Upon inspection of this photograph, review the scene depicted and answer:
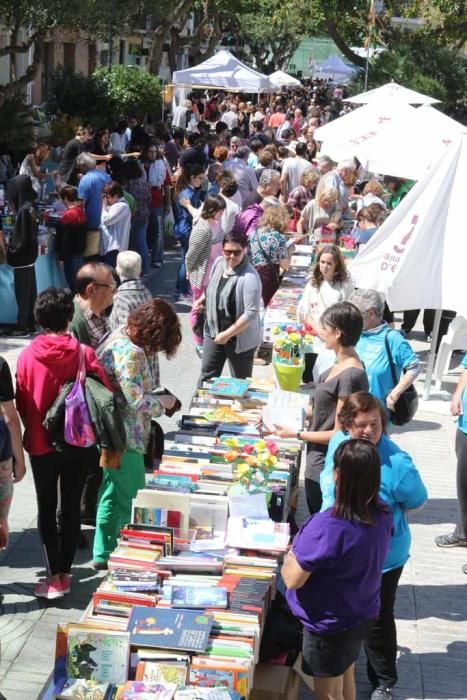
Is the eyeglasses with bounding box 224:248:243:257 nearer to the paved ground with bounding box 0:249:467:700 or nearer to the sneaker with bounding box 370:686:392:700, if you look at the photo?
the paved ground with bounding box 0:249:467:700

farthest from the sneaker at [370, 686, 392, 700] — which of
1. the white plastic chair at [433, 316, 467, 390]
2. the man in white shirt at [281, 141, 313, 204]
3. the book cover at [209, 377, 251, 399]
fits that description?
the man in white shirt at [281, 141, 313, 204]

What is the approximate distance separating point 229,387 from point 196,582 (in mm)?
2632

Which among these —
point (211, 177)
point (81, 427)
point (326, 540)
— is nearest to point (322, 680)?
point (326, 540)

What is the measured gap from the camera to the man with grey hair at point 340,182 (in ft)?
48.1

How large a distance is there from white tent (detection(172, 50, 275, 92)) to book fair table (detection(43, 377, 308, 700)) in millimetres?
18517

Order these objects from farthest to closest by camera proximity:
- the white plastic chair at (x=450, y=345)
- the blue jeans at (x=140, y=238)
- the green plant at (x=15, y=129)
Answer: the green plant at (x=15, y=129) < the blue jeans at (x=140, y=238) < the white plastic chair at (x=450, y=345)

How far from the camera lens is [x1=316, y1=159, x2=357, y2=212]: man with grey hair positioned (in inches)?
578

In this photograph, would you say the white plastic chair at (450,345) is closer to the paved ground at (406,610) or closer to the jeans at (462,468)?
the paved ground at (406,610)

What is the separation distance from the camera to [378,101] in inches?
643

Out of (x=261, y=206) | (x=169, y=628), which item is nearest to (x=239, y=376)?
(x=169, y=628)

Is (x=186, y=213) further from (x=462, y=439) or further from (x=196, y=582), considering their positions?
(x=196, y=582)

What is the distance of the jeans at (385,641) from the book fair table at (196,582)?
442 millimetres

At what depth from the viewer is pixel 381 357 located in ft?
23.7

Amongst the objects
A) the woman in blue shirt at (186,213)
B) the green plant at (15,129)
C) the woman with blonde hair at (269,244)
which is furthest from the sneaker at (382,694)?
the green plant at (15,129)
